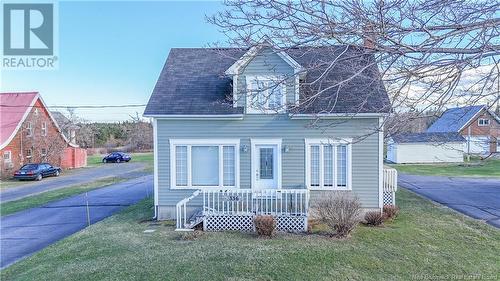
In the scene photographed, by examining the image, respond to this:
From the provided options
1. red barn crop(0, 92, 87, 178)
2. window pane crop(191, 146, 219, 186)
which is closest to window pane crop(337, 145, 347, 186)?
window pane crop(191, 146, 219, 186)

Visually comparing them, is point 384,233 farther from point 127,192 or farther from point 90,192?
point 90,192

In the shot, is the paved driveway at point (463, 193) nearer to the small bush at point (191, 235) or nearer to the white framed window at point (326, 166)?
the white framed window at point (326, 166)

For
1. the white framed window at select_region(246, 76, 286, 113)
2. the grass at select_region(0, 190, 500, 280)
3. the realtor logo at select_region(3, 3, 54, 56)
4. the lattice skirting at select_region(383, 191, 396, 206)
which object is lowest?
the grass at select_region(0, 190, 500, 280)

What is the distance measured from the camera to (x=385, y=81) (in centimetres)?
398

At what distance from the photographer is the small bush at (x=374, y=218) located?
11.2 m

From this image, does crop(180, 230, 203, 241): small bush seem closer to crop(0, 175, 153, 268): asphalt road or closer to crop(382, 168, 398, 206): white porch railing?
crop(0, 175, 153, 268): asphalt road

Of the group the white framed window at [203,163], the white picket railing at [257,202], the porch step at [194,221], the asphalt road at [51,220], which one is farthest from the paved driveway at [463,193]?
the asphalt road at [51,220]

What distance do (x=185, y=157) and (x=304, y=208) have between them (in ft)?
14.8

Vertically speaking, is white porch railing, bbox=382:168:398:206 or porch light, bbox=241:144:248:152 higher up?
porch light, bbox=241:144:248:152

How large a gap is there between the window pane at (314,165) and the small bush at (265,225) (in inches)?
112

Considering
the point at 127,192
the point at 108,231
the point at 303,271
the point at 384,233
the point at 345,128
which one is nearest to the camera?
the point at 303,271

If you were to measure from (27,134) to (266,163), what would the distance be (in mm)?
28328

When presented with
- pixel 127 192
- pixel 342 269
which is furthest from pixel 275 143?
pixel 127 192

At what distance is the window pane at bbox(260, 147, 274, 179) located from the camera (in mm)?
12633
